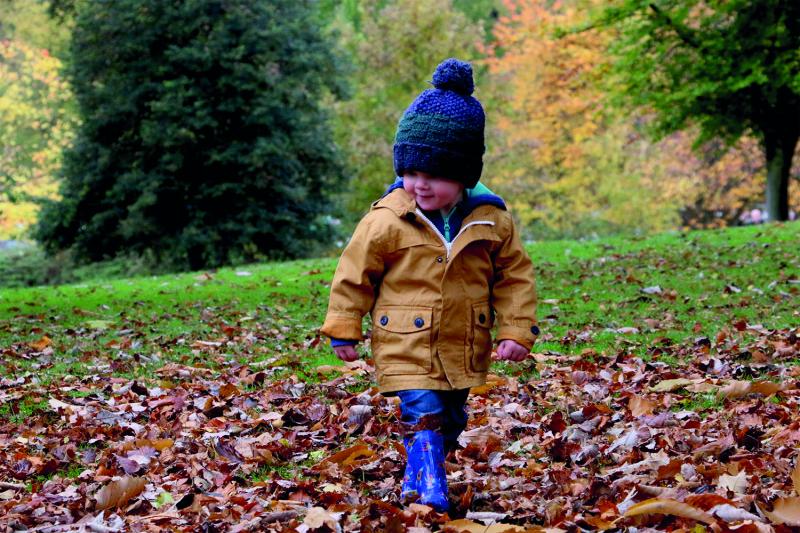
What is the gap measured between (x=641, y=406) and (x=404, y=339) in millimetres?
2074

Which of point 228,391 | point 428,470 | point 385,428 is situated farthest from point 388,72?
point 428,470

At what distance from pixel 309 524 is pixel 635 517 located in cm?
122

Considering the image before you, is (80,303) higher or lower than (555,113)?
lower

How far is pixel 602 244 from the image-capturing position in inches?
703

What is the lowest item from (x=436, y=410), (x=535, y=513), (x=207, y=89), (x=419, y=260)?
(x=535, y=513)

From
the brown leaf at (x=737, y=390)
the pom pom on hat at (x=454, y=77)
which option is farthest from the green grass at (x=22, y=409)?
the brown leaf at (x=737, y=390)

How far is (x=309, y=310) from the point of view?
11.5 meters

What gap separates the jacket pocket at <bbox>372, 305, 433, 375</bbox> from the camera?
3.83m

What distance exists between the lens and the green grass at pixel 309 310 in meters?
8.09

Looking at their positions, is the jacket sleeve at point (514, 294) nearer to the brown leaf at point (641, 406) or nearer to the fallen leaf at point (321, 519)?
the fallen leaf at point (321, 519)

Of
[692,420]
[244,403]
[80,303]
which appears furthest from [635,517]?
[80,303]

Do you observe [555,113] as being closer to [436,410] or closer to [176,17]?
[176,17]

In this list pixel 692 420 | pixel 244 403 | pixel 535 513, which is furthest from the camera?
pixel 244 403

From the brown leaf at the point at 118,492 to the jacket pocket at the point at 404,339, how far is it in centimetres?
126
